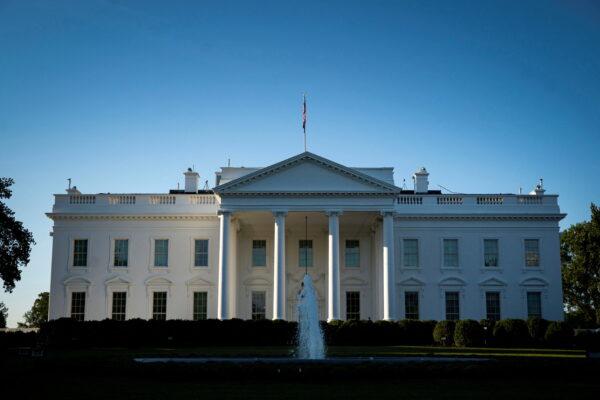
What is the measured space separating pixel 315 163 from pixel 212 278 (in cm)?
1005

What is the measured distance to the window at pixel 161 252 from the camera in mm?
44562

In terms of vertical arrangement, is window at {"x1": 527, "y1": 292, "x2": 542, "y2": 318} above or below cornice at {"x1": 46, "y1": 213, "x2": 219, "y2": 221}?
below

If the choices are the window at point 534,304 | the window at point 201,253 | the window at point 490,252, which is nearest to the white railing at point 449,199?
the window at point 490,252

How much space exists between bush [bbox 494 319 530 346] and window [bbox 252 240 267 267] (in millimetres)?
15860

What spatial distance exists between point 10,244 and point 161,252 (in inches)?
354

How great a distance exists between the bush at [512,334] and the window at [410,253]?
29.6 ft

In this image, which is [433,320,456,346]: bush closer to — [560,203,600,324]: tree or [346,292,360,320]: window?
[346,292,360,320]: window

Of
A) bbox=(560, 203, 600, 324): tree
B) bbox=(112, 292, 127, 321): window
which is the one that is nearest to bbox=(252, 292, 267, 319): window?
bbox=(112, 292, 127, 321): window

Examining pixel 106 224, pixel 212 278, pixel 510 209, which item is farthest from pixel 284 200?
pixel 510 209

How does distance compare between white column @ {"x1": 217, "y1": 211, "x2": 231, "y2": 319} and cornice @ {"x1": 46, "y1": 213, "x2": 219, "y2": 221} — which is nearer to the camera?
white column @ {"x1": 217, "y1": 211, "x2": 231, "y2": 319}

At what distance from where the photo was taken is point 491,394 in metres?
16.8

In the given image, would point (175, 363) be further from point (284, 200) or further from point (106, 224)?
point (106, 224)

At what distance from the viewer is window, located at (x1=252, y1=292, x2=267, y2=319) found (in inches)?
1786

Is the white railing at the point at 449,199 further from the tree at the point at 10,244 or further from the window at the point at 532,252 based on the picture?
the tree at the point at 10,244
